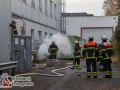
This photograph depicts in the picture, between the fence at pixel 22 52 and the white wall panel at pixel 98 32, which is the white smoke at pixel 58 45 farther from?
the white wall panel at pixel 98 32

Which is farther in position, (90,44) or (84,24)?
(84,24)

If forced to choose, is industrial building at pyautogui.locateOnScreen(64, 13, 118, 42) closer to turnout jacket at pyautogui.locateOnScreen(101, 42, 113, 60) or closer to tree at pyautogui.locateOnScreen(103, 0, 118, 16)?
tree at pyautogui.locateOnScreen(103, 0, 118, 16)

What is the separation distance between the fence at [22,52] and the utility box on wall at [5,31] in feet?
1.72

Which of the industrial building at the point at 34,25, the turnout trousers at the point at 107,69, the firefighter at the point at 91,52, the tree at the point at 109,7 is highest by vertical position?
the tree at the point at 109,7

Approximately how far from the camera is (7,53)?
13.7 m

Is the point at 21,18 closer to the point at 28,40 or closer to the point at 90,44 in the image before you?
the point at 28,40

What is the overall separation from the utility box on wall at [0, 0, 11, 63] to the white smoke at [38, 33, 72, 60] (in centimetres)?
1011

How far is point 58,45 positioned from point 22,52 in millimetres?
10349

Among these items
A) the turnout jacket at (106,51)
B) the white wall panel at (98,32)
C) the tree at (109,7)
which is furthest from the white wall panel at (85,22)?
the turnout jacket at (106,51)

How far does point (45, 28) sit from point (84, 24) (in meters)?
13.0

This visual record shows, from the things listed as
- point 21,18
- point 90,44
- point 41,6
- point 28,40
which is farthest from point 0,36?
point 41,6

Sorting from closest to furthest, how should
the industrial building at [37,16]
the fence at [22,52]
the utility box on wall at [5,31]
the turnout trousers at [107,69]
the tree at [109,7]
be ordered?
the turnout trousers at [107,69], the utility box on wall at [5,31], the fence at [22,52], the industrial building at [37,16], the tree at [109,7]

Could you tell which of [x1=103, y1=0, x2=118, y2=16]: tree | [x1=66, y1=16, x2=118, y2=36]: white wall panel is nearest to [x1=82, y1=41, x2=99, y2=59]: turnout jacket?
[x1=66, y1=16, x2=118, y2=36]: white wall panel

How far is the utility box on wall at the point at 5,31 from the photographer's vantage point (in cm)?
1317
